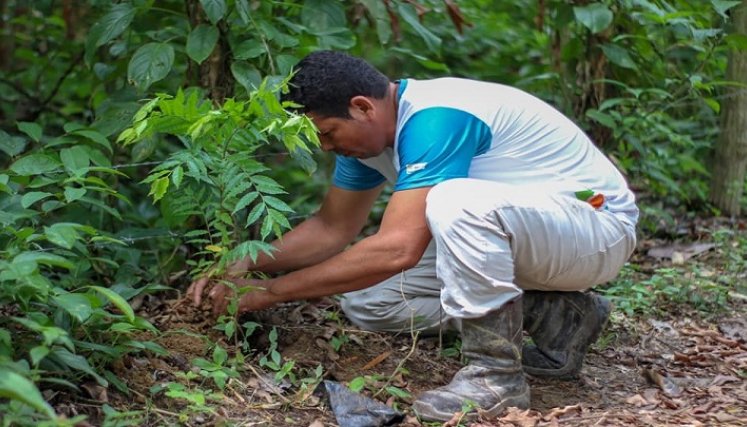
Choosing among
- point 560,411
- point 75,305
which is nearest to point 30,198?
point 75,305

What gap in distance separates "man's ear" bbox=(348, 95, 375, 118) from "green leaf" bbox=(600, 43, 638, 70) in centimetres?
209

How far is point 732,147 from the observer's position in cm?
549

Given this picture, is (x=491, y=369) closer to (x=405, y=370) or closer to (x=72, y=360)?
(x=405, y=370)

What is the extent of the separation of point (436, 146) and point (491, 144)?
0.25 metres

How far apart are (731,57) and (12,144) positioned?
370cm

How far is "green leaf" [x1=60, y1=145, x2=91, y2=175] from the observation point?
127 inches

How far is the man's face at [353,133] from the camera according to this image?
A: 3209 mm

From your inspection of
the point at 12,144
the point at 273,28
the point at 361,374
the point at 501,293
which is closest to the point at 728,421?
the point at 501,293

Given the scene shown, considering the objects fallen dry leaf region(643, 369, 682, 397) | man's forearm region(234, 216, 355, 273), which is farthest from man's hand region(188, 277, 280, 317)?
fallen dry leaf region(643, 369, 682, 397)

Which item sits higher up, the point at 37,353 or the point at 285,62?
the point at 285,62

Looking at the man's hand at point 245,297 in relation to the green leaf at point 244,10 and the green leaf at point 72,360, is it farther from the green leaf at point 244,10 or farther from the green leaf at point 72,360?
the green leaf at point 244,10

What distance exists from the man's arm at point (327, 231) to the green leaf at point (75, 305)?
106 centimetres

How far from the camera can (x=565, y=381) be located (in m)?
3.47

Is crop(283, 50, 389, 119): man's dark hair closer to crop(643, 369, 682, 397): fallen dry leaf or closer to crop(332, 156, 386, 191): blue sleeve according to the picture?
crop(332, 156, 386, 191): blue sleeve
